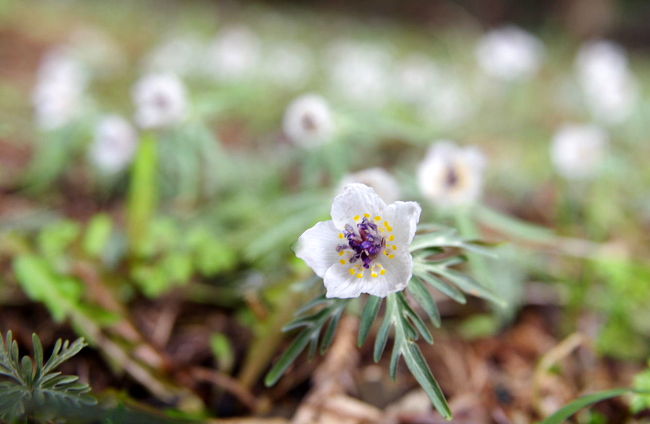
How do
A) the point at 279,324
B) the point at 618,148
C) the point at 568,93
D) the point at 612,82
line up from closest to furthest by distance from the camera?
the point at 279,324 → the point at 612,82 → the point at 618,148 → the point at 568,93

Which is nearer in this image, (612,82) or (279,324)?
(279,324)

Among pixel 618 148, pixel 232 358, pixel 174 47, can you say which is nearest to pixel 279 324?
pixel 232 358

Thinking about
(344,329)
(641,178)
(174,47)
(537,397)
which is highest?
(174,47)

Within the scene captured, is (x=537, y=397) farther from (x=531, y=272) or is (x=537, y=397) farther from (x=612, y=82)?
(x=612, y=82)

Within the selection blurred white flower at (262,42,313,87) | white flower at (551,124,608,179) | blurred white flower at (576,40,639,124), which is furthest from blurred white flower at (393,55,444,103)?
white flower at (551,124,608,179)

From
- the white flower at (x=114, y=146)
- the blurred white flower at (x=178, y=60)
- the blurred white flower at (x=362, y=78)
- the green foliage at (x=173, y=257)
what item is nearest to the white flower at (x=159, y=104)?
the white flower at (x=114, y=146)

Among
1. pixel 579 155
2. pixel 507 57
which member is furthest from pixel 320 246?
pixel 507 57

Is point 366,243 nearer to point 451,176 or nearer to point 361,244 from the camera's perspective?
point 361,244

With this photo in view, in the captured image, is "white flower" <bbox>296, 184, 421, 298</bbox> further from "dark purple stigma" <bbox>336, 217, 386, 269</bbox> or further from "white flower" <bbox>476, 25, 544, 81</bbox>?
"white flower" <bbox>476, 25, 544, 81</bbox>
